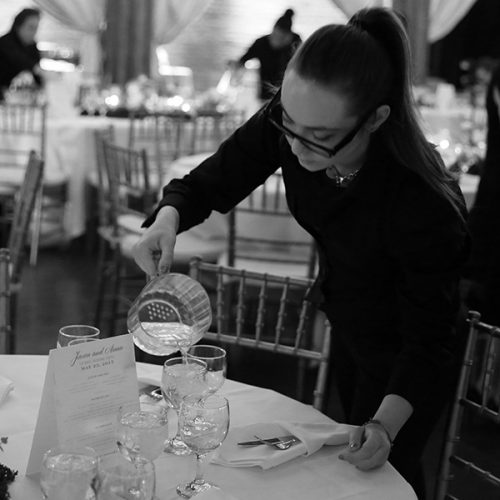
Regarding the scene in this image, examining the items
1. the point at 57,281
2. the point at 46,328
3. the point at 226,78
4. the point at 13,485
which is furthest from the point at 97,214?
the point at 13,485

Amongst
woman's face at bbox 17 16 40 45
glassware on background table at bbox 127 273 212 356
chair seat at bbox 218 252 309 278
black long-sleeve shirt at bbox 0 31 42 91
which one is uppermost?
woman's face at bbox 17 16 40 45

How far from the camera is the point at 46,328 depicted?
14.2 ft

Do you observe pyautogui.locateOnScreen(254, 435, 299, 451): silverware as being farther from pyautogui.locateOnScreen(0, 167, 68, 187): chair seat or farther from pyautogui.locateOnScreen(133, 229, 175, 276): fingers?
pyautogui.locateOnScreen(0, 167, 68, 187): chair seat

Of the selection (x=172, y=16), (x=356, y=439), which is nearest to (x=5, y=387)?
(x=356, y=439)

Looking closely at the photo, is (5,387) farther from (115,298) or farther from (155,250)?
(115,298)

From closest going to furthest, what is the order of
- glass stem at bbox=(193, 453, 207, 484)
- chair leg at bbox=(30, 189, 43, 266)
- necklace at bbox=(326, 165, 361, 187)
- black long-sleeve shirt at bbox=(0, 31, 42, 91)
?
1. glass stem at bbox=(193, 453, 207, 484)
2. necklace at bbox=(326, 165, 361, 187)
3. chair leg at bbox=(30, 189, 43, 266)
4. black long-sleeve shirt at bbox=(0, 31, 42, 91)

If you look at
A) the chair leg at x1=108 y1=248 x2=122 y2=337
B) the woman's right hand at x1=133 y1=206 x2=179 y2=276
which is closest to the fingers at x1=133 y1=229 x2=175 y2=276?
the woman's right hand at x1=133 y1=206 x2=179 y2=276

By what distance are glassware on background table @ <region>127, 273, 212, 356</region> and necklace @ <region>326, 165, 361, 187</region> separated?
0.35m

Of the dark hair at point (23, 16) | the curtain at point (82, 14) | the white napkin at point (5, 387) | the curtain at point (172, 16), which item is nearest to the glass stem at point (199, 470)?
the white napkin at point (5, 387)

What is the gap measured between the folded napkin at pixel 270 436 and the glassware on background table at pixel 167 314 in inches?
8.0

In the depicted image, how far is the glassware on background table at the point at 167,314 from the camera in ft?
5.21

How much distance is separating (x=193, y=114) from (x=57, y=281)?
204cm

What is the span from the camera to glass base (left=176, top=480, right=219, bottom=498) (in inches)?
52.9

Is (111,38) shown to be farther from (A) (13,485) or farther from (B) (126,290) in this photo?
(A) (13,485)
